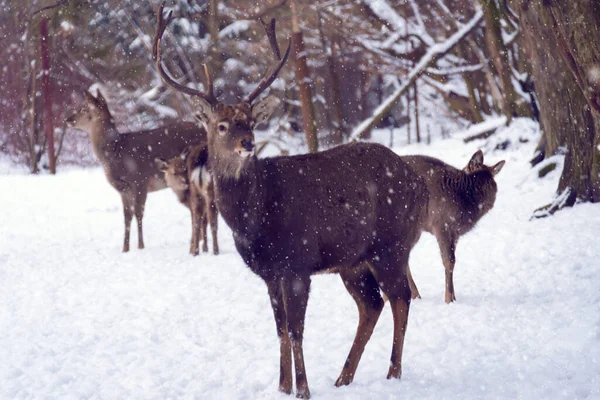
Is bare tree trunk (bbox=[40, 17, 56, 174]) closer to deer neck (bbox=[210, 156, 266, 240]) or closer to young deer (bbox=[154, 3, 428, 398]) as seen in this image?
young deer (bbox=[154, 3, 428, 398])

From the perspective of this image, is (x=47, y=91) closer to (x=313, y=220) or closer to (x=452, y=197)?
(x=452, y=197)

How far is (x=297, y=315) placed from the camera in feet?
15.1

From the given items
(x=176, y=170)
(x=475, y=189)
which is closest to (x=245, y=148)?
(x=475, y=189)

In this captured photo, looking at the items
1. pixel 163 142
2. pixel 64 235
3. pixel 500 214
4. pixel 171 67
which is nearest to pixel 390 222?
pixel 500 214

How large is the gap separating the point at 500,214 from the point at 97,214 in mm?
8259

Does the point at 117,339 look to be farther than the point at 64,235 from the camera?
No

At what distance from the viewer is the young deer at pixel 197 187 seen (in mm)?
10320

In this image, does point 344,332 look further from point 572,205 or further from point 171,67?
point 171,67

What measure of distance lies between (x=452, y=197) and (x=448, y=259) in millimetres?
697

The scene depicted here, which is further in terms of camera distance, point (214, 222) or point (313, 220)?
point (214, 222)

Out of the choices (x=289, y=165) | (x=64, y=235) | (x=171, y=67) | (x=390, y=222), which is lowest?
(x=64, y=235)

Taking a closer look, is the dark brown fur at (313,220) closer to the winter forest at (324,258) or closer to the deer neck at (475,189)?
the winter forest at (324,258)

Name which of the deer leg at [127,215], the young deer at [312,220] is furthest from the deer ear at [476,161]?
the deer leg at [127,215]

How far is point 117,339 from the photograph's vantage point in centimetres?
613
